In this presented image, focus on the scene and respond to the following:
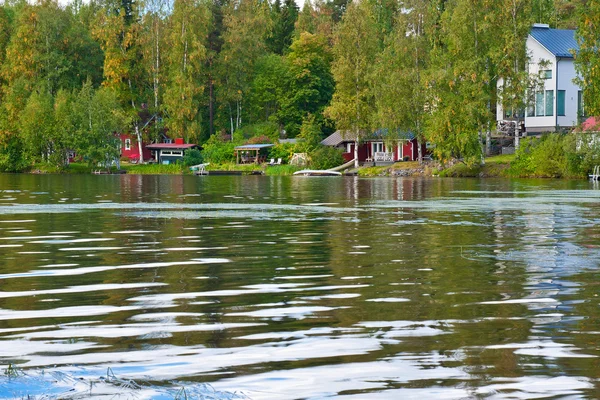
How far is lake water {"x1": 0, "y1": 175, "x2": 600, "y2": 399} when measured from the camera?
339 inches

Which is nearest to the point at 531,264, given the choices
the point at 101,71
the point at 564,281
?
the point at 564,281

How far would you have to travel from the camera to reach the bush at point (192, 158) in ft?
369

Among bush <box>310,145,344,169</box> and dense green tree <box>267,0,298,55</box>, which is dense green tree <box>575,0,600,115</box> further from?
dense green tree <box>267,0,298,55</box>

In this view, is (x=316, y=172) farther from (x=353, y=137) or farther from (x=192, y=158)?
(x=192, y=158)

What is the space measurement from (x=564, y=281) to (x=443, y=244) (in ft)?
23.0

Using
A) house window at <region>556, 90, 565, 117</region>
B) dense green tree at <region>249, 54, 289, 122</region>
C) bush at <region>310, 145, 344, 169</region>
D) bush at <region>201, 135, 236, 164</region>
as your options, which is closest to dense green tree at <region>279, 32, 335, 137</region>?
dense green tree at <region>249, 54, 289, 122</region>

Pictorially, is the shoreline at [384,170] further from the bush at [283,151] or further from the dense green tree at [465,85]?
the bush at [283,151]

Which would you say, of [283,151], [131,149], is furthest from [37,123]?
[283,151]

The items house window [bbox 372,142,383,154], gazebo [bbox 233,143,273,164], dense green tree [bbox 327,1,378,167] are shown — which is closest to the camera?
dense green tree [bbox 327,1,378,167]

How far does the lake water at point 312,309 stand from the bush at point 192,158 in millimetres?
85490

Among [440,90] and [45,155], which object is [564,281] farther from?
[45,155]

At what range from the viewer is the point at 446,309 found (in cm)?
1227

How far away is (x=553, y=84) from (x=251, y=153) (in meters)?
43.0

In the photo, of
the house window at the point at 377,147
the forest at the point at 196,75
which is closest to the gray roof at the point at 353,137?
the forest at the point at 196,75
